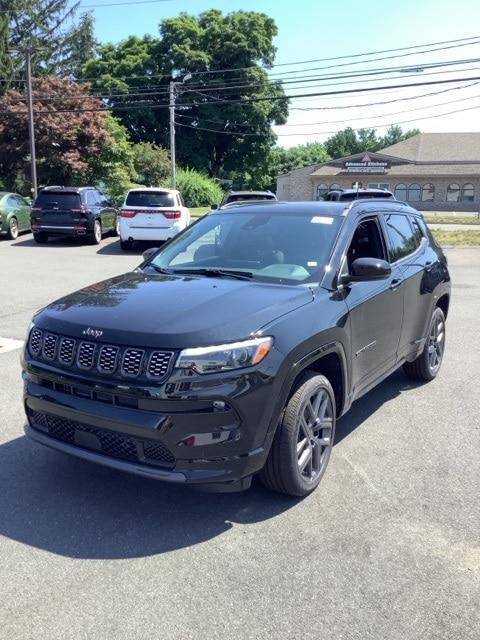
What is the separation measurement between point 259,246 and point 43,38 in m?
53.1

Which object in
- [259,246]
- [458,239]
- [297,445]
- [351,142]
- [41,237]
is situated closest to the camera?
[297,445]

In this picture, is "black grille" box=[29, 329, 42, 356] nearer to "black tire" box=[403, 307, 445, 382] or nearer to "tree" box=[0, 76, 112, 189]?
"black tire" box=[403, 307, 445, 382]

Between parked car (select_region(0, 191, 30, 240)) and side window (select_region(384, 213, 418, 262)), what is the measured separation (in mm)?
16396

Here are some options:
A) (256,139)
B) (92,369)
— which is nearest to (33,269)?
(92,369)

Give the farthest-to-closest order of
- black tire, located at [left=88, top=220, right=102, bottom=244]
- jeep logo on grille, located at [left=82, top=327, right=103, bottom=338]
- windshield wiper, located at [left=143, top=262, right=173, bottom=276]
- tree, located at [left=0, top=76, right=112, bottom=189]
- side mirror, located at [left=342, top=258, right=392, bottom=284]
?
tree, located at [left=0, top=76, right=112, bottom=189] → black tire, located at [left=88, top=220, right=102, bottom=244] → windshield wiper, located at [left=143, top=262, right=173, bottom=276] → side mirror, located at [left=342, top=258, right=392, bottom=284] → jeep logo on grille, located at [left=82, top=327, right=103, bottom=338]

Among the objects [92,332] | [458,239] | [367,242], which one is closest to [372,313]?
[367,242]

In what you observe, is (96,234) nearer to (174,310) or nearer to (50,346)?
(50,346)

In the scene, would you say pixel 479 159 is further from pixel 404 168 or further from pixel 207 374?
pixel 207 374

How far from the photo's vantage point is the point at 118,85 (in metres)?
49.4

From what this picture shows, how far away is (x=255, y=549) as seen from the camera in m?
3.23

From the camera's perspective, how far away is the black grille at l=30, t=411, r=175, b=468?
3.27m

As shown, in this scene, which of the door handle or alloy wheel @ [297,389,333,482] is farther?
the door handle

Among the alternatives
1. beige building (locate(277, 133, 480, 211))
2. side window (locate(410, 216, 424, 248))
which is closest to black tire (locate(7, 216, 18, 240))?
side window (locate(410, 216, 424, 248))

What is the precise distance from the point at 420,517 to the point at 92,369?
206 centimetres
